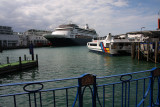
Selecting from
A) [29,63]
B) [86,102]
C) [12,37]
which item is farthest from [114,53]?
[12,37]

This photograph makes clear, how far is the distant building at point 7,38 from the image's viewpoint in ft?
235

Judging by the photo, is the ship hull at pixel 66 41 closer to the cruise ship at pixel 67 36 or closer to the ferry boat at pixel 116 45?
the cruise ship at pixel 67 36

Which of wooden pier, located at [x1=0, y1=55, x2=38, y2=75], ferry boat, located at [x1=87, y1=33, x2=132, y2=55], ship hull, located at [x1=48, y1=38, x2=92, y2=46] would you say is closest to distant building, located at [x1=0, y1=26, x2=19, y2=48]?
ship hull, located at [x1=48, y1=38, x2=92, y2=46]

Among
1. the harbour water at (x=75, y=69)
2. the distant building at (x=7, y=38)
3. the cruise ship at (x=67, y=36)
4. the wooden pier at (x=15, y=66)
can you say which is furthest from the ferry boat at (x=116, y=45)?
the distant building at (x=7, y=38)

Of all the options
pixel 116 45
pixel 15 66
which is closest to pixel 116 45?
pixel 116 45

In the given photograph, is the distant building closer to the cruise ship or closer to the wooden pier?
the cruise ship

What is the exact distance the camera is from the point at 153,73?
13.0ft

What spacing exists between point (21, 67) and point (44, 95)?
8.90 m

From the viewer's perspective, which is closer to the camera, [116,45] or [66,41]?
[116,45]

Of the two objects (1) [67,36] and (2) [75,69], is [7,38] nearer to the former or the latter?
(1) [67,36]

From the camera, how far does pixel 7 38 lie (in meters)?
74.6

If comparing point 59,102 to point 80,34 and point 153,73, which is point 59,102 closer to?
point 153,73

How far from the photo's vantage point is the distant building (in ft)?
235

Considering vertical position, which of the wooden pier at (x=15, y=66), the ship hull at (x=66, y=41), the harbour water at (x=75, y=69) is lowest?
the harbour water at (x=75, y=69)
